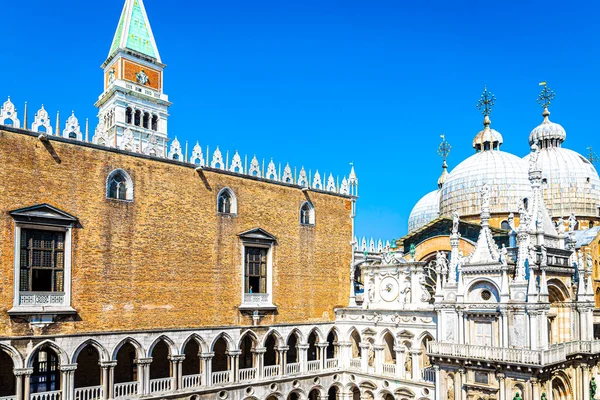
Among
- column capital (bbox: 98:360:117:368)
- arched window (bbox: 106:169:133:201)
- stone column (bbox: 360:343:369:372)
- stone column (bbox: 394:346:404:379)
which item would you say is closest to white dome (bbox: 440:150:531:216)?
stone column (bbox: 360:343:369:372)

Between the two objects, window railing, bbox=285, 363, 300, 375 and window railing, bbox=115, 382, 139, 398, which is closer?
window railing, bbox=115, 382, 139, 398

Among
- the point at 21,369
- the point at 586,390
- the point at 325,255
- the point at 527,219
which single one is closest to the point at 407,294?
the point at 325,255

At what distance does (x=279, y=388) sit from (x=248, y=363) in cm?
377

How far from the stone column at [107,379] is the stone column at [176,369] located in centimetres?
326

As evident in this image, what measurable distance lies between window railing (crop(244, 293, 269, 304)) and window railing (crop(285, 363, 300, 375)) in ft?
14.2

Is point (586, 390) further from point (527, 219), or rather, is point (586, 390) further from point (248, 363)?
point (248, 363)

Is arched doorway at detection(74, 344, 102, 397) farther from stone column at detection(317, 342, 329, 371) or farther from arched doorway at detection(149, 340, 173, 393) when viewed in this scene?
stone column at detection(317, 342, 329, 371)

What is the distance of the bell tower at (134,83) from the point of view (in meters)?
54.0

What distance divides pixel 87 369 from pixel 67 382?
A: 4991 mm

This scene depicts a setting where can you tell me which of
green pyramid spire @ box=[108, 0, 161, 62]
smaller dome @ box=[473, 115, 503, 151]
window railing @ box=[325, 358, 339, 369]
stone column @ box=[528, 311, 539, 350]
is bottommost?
window railing @ box=[325, 358, 339, 369]

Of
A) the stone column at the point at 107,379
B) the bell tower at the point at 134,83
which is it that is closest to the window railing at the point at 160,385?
the stone column at the point at 107,379

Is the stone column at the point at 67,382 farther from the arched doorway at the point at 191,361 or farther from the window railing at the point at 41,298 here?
the arched doorway at the point at 191,361

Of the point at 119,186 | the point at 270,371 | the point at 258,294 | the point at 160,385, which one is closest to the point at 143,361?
the point at 160,385

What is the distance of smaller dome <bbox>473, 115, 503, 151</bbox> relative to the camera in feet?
166
